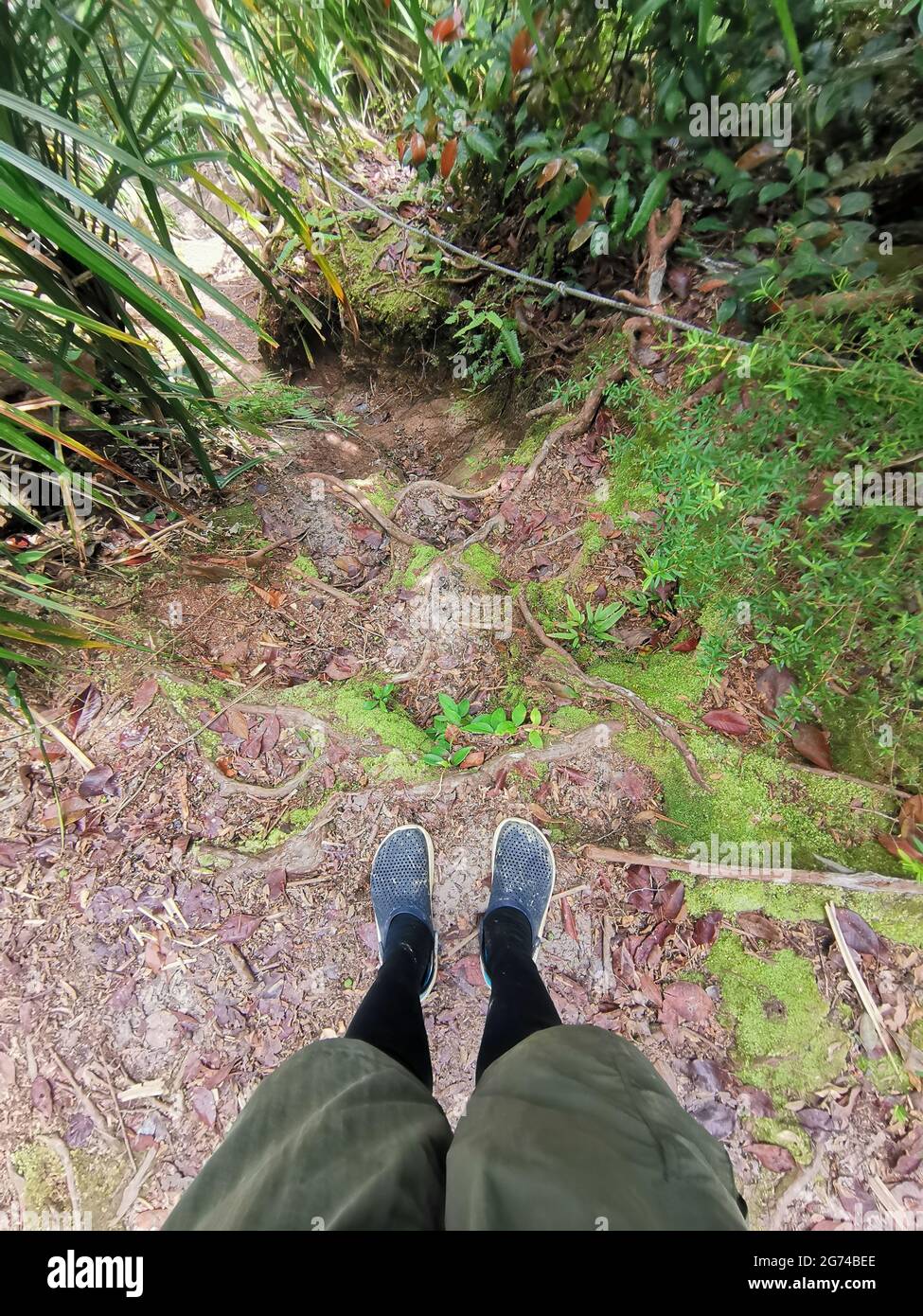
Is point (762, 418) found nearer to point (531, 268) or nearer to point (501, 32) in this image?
point (531, 268)

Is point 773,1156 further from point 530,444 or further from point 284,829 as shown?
point 530,444

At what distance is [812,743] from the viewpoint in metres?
1.91

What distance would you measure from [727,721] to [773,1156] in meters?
1.32

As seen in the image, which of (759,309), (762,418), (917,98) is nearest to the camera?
(917,98)

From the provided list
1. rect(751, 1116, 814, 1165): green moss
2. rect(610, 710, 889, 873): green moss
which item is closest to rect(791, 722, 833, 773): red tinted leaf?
rect(610, 710, 889, 873): green moss

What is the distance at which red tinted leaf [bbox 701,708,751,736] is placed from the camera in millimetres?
1979

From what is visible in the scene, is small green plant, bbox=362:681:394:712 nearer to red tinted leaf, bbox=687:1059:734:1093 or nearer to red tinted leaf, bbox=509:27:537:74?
red tinted leaf, bbox=687:1059:734:1093

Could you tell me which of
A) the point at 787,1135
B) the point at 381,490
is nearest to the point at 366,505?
the point at 381,490

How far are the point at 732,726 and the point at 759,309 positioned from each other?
148 centimetres

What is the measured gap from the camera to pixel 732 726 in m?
1.99

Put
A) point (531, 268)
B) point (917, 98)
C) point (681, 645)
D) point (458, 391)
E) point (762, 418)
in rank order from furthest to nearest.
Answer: point (458, 391) → point (531, 268) → point (681, 645) → point (762, 418) → point (917, 98)

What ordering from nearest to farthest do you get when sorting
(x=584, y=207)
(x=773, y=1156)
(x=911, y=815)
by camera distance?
1. (x=773, y=1156)
2. (x=911, y=815)
3. (x=584, y=207)

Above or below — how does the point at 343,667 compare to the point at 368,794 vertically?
above

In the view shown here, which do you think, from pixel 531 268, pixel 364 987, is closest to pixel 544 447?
pixel 531 268
